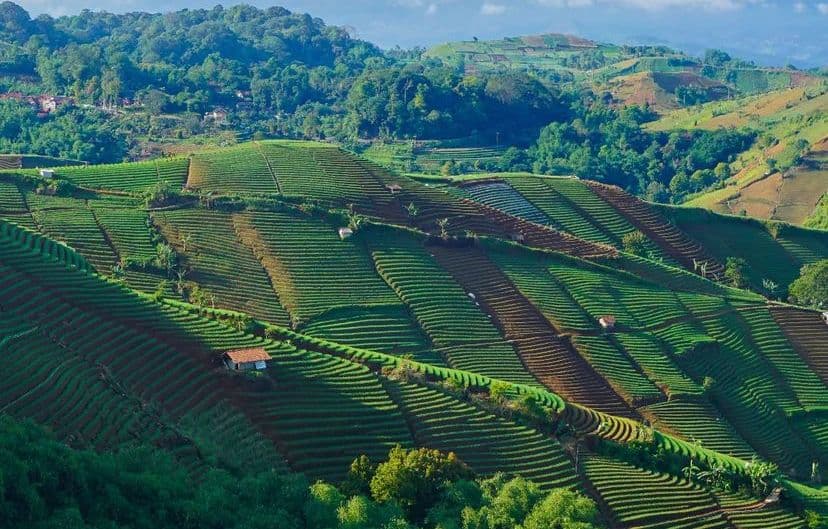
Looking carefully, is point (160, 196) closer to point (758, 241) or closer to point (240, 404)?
point (240, 404)

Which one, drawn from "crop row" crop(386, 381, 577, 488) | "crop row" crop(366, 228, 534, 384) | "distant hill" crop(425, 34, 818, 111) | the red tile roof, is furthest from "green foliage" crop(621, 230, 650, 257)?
"distant hill" crop(425, 34, 818, 111)

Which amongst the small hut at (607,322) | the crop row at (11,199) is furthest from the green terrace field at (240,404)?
the small hut at (607,322)

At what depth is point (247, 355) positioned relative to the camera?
31.6 metres

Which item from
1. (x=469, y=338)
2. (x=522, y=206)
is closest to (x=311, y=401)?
(x=469, y=338)

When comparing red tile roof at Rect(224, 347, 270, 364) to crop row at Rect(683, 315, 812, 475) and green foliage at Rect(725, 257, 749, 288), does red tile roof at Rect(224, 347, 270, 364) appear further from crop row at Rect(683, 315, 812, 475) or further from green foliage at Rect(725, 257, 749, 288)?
green foliage at Rect(725, 257, 749, 288)

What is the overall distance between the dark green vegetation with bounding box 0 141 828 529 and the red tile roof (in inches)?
17.0

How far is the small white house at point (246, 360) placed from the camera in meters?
31.1

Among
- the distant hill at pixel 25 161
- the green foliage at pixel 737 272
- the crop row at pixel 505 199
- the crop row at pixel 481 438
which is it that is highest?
the distant hill at pixel 25 161

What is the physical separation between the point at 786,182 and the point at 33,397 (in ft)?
219

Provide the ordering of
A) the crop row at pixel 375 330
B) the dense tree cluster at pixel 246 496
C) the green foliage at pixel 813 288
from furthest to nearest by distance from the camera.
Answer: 1. the green foliage at pixel 813 288
2. the crop row at pixel 375 330
3. the dense tree cluster at pixel 246 496

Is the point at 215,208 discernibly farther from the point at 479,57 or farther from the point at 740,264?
the point at 479,57

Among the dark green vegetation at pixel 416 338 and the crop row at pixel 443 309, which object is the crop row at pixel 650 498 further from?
the crop row at pixel 443 309

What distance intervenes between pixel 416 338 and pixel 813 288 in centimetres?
2498

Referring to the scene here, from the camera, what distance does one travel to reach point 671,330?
155 ft
